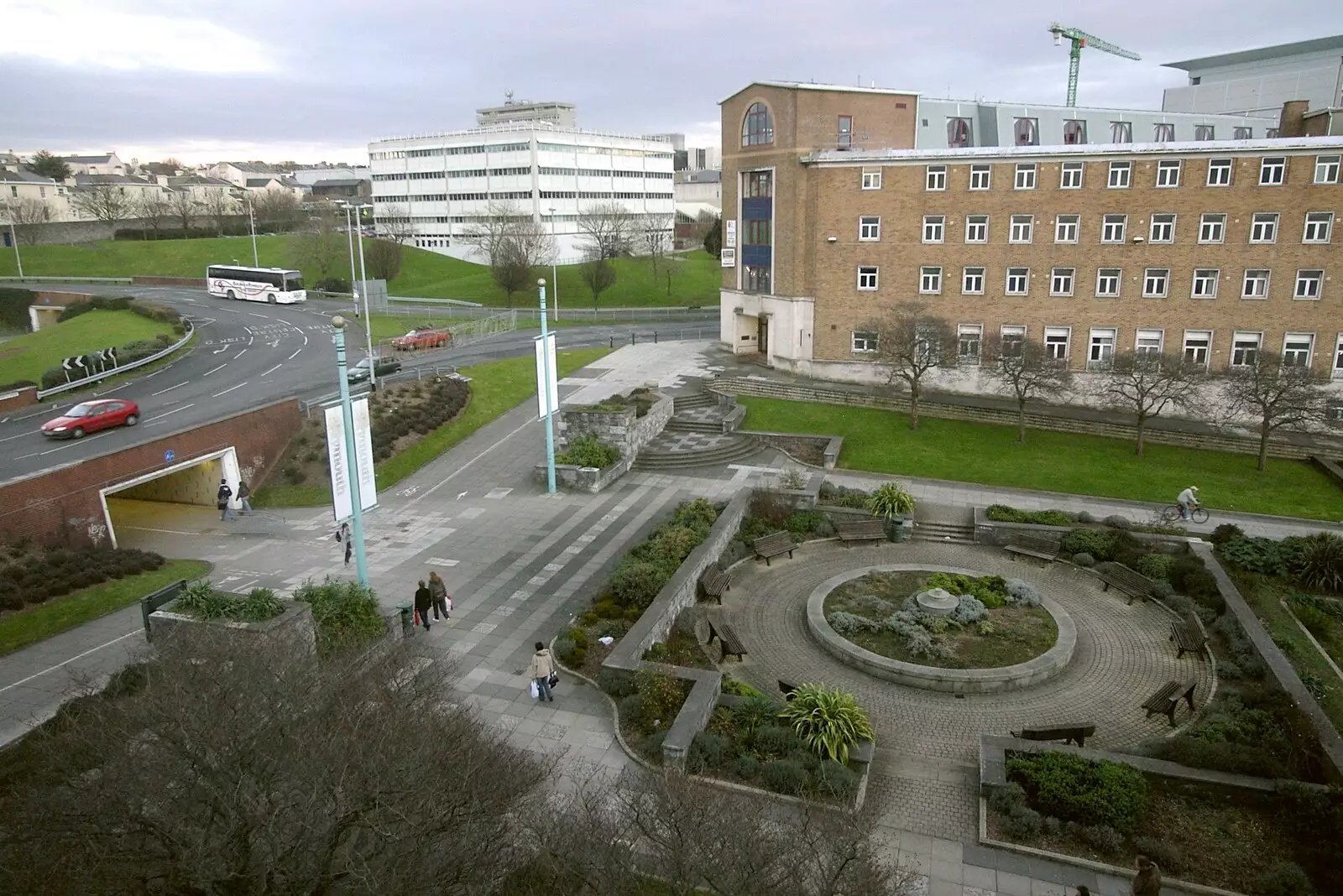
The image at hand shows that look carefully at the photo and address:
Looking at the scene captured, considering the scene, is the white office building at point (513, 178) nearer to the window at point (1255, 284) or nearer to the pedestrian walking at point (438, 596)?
the window at point (1255, 284)

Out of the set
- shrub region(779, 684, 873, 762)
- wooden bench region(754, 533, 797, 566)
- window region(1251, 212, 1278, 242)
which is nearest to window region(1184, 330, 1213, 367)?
window region(1251, 212, 1278, 242)

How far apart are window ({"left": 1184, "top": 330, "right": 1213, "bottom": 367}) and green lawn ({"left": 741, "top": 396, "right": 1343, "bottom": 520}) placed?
5.77 meters

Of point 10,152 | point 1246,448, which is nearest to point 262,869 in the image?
point 1246,448

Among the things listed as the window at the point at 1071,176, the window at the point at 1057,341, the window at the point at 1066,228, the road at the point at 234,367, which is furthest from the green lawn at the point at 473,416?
the window at the point at 1071,176

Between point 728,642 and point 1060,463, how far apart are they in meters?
18.5

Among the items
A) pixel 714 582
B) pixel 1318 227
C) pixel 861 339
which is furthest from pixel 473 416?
pixel 1318 227

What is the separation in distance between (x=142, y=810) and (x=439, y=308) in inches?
2268

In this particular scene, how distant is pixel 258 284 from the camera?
208 feet

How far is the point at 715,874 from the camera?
278 inches

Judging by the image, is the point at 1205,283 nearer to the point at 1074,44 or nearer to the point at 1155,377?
the point at 1155,377

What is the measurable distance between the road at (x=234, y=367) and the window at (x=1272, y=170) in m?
29.8

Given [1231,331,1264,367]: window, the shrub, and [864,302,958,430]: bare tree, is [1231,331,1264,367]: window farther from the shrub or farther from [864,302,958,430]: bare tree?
the shrub

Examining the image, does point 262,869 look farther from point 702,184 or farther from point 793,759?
point 702,184

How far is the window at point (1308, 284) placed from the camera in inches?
1275
